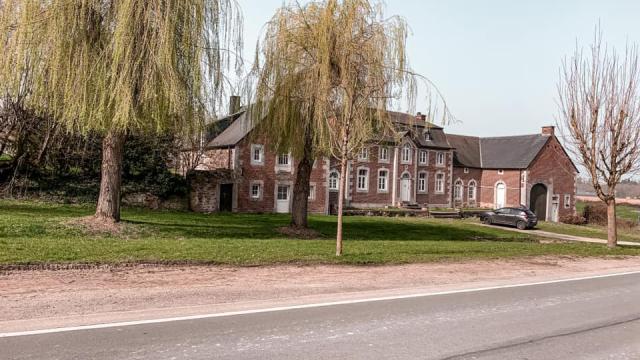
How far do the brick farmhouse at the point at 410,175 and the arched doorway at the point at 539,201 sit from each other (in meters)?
0.09

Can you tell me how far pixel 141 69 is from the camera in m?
13.7

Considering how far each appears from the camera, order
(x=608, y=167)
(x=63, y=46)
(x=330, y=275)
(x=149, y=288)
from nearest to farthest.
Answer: (x=149, y=288), (x=330, y=275), (x=63, y=46), (x=608, y=167)

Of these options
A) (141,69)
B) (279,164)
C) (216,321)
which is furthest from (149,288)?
(279,164)

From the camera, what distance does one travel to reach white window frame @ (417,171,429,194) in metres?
47.8

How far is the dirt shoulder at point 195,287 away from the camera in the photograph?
7.13m

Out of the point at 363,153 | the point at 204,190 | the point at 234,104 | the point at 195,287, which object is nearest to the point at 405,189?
the point at 363,153

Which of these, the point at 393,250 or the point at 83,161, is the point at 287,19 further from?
the point at 83,161

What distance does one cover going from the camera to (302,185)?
20.1 m

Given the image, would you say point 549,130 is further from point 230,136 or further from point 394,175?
point 230,136

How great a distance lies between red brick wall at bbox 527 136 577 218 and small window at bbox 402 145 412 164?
42.9 feet

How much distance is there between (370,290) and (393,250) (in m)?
5.70

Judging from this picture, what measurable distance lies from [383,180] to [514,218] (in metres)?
11.8

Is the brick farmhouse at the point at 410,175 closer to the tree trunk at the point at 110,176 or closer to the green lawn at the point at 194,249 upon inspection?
the green lawn at the point at 194,249

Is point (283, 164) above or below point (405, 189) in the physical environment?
above
